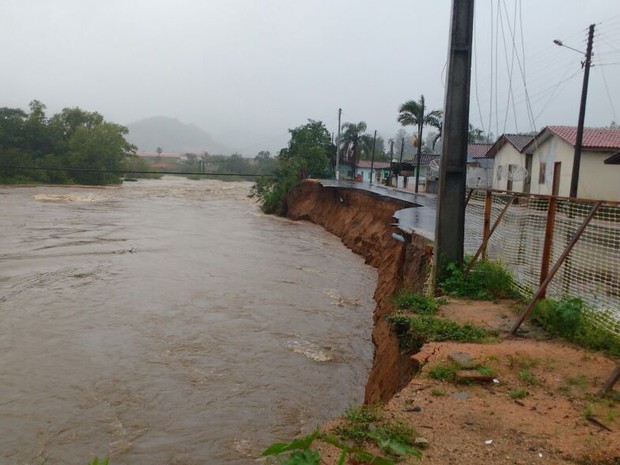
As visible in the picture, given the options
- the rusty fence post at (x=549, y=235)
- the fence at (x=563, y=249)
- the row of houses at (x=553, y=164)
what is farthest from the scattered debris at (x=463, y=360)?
the row of houses at (x=553, y=164)

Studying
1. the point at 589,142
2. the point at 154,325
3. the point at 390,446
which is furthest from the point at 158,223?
the point at 390,446

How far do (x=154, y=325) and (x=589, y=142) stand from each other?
932 inches

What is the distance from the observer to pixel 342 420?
169 inches

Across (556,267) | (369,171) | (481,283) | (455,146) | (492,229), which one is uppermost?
(455,146)

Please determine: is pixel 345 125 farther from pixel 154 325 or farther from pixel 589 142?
pixel 154 325

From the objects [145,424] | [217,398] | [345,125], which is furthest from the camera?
[345,125]

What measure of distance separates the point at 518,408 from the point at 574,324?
7.33 feet

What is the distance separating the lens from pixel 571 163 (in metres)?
26.4

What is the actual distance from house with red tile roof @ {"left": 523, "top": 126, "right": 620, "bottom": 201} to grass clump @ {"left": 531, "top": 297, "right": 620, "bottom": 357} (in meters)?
19.4

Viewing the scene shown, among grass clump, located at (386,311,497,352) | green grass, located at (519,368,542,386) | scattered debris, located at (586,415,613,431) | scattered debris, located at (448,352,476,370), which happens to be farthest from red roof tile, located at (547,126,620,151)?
scattered debris, located at (586,415,613,431)

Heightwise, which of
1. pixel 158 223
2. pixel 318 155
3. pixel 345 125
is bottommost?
pixel 158 223

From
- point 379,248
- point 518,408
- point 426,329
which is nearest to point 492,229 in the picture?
point 426,329

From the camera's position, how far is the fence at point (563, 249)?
6.14 m

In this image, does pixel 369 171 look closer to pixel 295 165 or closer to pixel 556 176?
pixel 295 165
